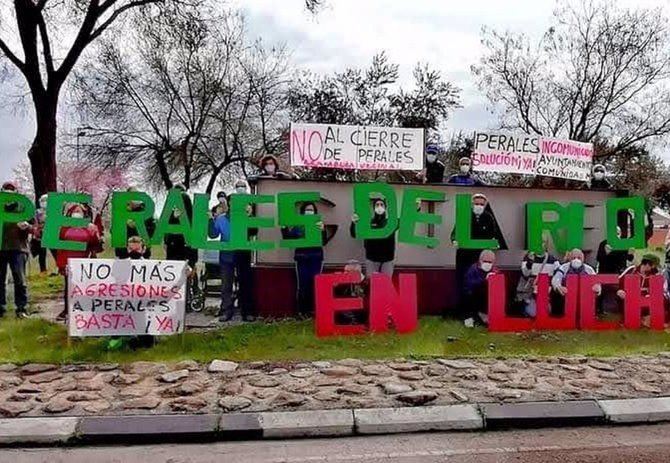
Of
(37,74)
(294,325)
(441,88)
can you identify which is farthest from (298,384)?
(441,88)

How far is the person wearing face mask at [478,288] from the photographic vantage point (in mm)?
9367

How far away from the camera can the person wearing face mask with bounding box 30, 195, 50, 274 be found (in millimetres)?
9728

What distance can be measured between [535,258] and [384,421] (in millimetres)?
5113

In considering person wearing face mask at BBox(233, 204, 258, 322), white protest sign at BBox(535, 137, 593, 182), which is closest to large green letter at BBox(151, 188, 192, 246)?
person wearing face mask at BBox(233, 204, 258, 322)

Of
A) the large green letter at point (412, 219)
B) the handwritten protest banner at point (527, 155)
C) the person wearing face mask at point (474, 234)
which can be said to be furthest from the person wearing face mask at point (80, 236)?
the handwritten protest banner at point (527, 155)

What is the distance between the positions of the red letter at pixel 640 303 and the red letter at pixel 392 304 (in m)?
2.89

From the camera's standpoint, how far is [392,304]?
28.6 ft

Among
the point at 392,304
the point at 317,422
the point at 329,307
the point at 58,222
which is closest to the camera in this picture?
the point at 317,422

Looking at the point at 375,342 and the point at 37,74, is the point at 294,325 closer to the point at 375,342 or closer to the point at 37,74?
the point at 375,342

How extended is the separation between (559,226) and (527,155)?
1.40 meters

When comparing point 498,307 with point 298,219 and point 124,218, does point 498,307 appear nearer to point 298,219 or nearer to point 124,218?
point 298,219

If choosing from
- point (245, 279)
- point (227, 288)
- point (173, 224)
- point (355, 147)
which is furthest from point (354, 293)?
point (173, 224)

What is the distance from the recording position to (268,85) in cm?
2672

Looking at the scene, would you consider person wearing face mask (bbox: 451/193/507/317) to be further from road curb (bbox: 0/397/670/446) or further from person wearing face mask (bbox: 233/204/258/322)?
road curb (bbox: 0/397/670/446)
